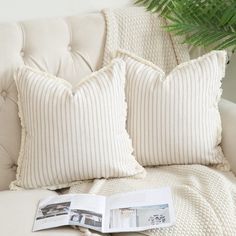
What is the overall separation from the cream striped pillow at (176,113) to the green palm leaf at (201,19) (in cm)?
19

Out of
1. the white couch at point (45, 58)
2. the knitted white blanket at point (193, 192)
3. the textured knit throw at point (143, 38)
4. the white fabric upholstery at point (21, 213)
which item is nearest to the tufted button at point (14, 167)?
the white couch at point (45, 58)

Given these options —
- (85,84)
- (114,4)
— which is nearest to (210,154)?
(85,84)

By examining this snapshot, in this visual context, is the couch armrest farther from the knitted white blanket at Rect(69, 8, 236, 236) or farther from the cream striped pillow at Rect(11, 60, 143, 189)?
the cream striped pillow at Rect(11, 60, 143, 189)

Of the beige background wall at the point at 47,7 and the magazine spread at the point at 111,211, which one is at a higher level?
the beige background wall at the point at 47,7

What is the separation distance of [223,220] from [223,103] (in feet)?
2.06

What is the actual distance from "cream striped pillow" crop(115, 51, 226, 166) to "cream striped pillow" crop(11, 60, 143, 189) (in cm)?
7

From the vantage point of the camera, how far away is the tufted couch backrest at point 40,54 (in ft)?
5.09

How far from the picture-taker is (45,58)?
5.28 feet

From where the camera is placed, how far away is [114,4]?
6.05 feet

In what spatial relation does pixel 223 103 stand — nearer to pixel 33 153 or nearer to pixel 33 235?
pixel 33 153

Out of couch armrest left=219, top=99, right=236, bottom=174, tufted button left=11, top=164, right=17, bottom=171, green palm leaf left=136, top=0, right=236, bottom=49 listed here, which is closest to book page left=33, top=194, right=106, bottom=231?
tufted button left=11, top=164, right=17, bottom=171

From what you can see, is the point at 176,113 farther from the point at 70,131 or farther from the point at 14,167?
the point at 14,167

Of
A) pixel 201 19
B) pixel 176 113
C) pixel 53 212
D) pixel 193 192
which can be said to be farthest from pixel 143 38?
pixel 53 212

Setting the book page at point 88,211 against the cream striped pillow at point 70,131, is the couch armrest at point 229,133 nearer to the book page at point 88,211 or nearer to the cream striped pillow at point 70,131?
the cream striped pillow at point 70,131
